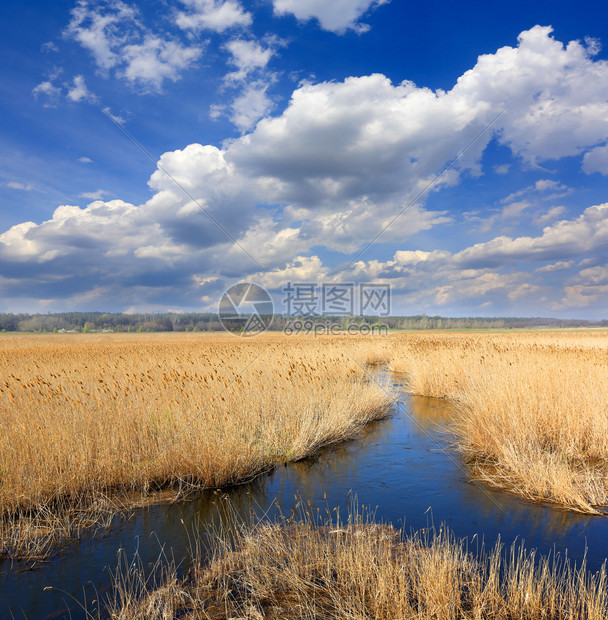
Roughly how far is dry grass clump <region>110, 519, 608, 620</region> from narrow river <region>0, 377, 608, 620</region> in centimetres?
51

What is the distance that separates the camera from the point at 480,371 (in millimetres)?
13805

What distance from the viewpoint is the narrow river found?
171 inches

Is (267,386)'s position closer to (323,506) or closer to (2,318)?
(323,506)

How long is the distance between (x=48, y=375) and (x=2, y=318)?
140 m

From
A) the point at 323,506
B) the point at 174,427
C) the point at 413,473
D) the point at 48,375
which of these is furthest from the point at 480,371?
the point at 48,375

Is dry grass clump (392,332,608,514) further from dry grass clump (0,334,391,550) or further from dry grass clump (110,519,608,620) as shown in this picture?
dry grass clump (0,334,391,550)

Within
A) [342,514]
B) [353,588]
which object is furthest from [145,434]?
[353,588]

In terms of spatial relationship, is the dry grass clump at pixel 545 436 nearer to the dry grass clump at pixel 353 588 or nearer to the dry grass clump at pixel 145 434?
the dry grass clump at pixel 353 588

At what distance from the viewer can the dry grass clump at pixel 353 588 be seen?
11.5 feet

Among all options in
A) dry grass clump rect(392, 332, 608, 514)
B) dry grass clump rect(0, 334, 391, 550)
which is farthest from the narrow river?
dry grass clump rect(0, 334, 391, 550)

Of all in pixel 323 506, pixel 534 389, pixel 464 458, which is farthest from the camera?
pixel 534 389

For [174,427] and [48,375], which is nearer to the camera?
[174,427]

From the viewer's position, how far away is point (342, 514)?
6.06 metres

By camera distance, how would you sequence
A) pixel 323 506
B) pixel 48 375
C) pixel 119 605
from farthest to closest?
pixel 48 375 < pixel 323 506 < pixel 119 605
